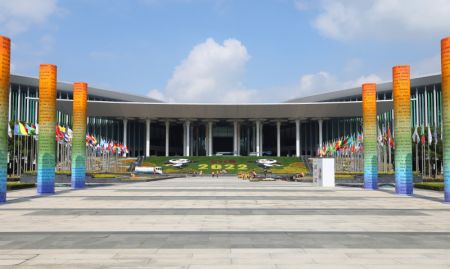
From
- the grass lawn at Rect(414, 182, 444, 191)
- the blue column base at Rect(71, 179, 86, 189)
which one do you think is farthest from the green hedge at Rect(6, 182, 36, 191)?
the grass lawn at Rect(414, 182, 444, 191)

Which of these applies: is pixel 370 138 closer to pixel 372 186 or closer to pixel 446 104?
pixel 372 186

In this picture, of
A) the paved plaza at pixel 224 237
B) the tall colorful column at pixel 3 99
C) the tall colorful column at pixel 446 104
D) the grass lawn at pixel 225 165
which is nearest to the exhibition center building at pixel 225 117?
the grass lawn at pixel 225 165

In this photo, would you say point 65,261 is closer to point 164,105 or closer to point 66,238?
point 66,238

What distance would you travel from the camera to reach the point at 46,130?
28453 millimetres

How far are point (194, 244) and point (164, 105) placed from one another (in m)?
80.4

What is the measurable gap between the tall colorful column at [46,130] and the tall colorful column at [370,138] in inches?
877

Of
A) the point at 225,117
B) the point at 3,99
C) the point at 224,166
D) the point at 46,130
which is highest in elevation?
the point at 225,117

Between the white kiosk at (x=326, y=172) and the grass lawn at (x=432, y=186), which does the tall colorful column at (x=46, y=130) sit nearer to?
the white kiosk at (x=326, y=172)

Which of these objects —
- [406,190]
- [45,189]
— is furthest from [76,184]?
[406,190]

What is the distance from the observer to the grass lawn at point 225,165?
8093 cm

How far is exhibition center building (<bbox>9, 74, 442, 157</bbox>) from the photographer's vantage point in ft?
299

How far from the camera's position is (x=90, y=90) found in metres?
103

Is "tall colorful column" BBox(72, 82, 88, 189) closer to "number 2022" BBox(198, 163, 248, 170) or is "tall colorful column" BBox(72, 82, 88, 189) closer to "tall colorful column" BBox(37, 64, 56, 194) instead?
"tall colorful column" BBox(37, 64, 56, 194)

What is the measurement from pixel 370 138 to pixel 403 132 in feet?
21.2
